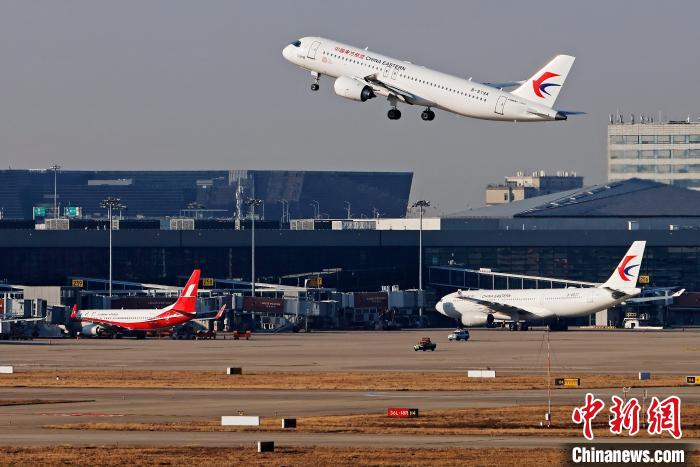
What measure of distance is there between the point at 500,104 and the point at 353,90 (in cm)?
985

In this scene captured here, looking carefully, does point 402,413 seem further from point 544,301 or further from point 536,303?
point 536,303

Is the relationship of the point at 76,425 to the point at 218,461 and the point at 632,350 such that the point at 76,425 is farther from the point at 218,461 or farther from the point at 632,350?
the point at 632,350

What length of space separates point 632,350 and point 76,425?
2940 inches

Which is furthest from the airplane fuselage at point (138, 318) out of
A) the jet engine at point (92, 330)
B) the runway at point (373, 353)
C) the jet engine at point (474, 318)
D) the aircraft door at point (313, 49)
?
the aircraft door at point (313, 49)

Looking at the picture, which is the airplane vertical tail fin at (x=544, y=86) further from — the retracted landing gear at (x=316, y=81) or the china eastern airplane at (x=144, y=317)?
the china eastern airplane at (x=144, y=317)

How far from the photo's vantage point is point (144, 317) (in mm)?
159875

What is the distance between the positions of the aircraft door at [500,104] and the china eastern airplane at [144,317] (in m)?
70.8

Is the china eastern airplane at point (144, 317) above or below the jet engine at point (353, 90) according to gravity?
below

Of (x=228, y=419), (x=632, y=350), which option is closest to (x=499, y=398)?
(x=228, y=419)

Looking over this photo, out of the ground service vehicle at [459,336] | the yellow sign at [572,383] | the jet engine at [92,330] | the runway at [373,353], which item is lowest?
the yellow sign at [572,383]

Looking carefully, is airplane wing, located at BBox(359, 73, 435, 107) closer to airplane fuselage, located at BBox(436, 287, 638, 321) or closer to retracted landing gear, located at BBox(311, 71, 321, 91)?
retracted landing gear, located at BBox(311, 71, 321, 91)

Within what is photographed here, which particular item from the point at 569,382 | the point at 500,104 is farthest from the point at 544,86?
the point at 569,382

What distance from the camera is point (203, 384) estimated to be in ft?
290

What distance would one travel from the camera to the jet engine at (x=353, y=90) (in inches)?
3782
